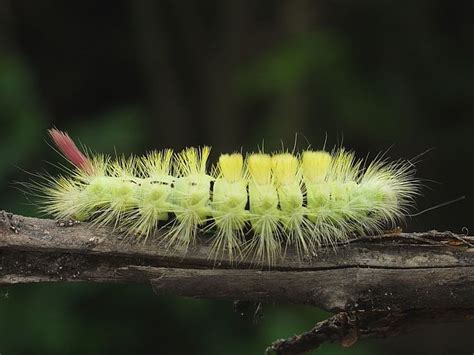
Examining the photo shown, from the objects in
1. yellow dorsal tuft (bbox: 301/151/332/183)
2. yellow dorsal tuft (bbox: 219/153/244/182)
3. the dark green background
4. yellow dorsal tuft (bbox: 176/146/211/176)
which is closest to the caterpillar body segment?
yellow dorsal tuft (bbox: 219/153/244/182)

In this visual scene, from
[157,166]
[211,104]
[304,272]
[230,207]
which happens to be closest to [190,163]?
[157,166]

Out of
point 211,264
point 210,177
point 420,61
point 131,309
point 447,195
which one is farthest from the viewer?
point 447,195

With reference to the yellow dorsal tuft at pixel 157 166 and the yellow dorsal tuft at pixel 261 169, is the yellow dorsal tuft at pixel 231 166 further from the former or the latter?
the yellow dorsal tuft at pixel 157 166

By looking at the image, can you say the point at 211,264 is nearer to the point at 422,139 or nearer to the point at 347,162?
the point at 347,162

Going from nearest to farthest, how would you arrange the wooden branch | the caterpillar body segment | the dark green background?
the wooden branch
the caterpillar body segment
the dark green background

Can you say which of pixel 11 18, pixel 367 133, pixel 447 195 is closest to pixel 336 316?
pixel 367 133

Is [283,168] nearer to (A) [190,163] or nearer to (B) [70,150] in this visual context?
(A) [190,163]

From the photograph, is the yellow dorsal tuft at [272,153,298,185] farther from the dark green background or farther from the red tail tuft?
the dark green background
